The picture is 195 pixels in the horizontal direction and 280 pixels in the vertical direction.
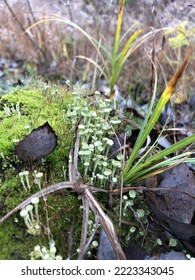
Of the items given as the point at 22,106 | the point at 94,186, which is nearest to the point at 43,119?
the point at 22,106

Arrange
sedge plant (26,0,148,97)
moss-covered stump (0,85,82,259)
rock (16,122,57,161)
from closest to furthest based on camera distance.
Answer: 1. moss-covered stump (0,85,82,259)
2. rock (16,122,57,161)
3. sedge plant (26,0,148,97)

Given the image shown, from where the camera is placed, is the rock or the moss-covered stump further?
the rock

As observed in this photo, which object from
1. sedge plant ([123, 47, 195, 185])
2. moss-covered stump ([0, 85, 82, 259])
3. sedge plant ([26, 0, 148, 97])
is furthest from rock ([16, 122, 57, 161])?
sedge plant ([26, 0, 148, 97])

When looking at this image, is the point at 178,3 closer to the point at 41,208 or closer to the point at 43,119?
the point at 43,119

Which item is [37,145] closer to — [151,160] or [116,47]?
[151,160]

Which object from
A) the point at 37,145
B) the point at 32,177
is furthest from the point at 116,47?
the point at 32,177

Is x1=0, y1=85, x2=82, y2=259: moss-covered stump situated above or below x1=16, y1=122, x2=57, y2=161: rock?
below

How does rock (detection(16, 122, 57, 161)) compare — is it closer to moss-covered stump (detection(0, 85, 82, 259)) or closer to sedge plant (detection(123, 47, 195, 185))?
moss-covered stump (detection(0, 85, 82, 259))

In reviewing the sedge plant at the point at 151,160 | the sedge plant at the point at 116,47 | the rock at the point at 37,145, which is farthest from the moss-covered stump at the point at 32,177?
the sedge plant at the point at 116,47

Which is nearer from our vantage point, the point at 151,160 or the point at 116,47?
the point at 151,160

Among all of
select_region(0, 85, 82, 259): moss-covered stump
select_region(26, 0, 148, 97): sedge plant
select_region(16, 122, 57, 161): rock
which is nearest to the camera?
select_region(0, 85, 82, 259): moss-covered stump
